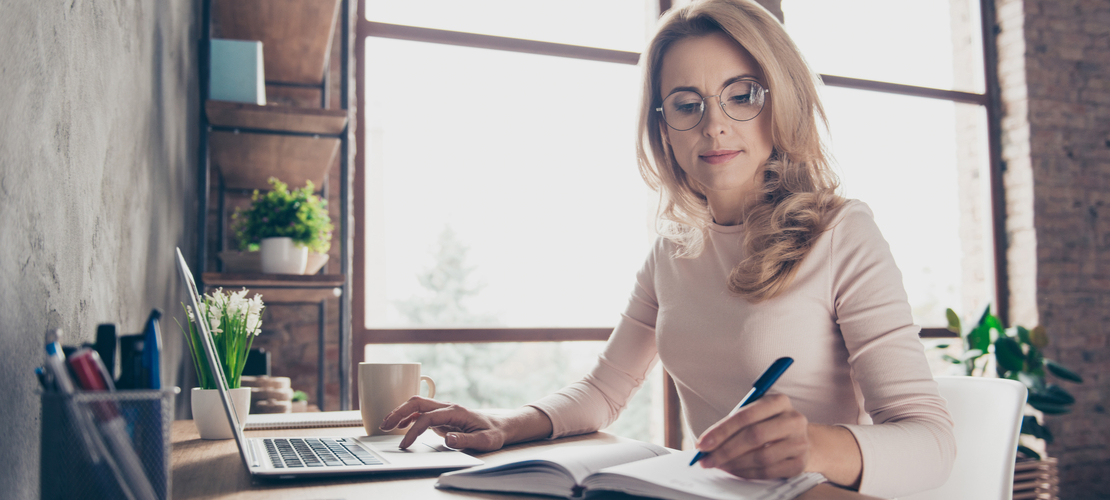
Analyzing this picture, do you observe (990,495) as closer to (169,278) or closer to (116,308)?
(116,308)

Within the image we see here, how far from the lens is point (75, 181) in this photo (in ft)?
2.52

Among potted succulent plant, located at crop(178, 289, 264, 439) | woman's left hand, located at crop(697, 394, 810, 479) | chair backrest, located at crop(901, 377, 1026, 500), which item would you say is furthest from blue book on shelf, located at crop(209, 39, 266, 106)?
chair backrest, located at crop(901, 377, 1026, 500)

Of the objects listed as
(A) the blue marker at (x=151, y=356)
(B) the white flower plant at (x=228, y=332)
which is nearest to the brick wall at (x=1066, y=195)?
(B) the white flower plant at (x=228, y=332)

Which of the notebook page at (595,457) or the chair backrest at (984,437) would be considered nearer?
the notebook page at (595,457)

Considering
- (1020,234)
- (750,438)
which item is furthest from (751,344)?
(1020,234)

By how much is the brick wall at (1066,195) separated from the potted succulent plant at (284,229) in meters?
3.68

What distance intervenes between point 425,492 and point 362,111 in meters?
2.41

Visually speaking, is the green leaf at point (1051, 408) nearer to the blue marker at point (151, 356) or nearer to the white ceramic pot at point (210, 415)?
the white ceramic pot at point (210, 415)

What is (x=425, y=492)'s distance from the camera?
645 mm

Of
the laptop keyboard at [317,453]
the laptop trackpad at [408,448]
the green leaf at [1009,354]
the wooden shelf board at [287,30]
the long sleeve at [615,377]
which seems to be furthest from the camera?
the green leaf at [1009,354]

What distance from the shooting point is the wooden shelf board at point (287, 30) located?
1.86 m

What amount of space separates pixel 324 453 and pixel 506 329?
209 cm

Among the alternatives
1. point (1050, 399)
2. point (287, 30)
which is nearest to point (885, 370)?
point (287, 30)

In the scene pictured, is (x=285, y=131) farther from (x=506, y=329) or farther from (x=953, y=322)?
(x=953, y=322)
